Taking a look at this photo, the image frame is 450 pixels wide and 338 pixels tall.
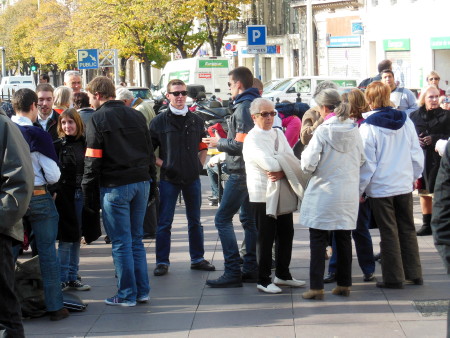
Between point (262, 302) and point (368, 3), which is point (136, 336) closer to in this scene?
point (262, 302)

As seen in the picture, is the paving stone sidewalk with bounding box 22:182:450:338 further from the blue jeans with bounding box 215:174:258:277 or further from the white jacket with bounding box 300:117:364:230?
the white jacket with bounding box 300:117:364:230

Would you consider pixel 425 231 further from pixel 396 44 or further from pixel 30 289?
pixel 396 44

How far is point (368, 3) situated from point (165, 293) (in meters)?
37.7

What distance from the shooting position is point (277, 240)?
8.30m

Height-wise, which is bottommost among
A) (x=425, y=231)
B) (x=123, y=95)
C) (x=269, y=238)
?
(x=425, y=231)

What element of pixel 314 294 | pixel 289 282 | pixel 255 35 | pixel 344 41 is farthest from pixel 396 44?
pixel 314 294

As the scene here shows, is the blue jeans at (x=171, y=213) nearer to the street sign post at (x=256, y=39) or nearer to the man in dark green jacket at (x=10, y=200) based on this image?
the man in dark green jacket at (x=10, y=200)

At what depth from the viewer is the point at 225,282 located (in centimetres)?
846

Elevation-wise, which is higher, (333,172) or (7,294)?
(333,172)

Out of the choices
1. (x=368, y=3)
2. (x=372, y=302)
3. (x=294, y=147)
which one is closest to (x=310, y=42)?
(x=368, y=3)

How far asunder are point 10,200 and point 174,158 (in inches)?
143

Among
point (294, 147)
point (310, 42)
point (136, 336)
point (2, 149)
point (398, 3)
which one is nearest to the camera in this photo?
point (2, 149)

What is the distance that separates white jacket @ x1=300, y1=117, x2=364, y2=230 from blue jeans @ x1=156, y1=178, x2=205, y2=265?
1.69 meters

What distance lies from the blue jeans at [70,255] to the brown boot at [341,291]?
2.29 meters
